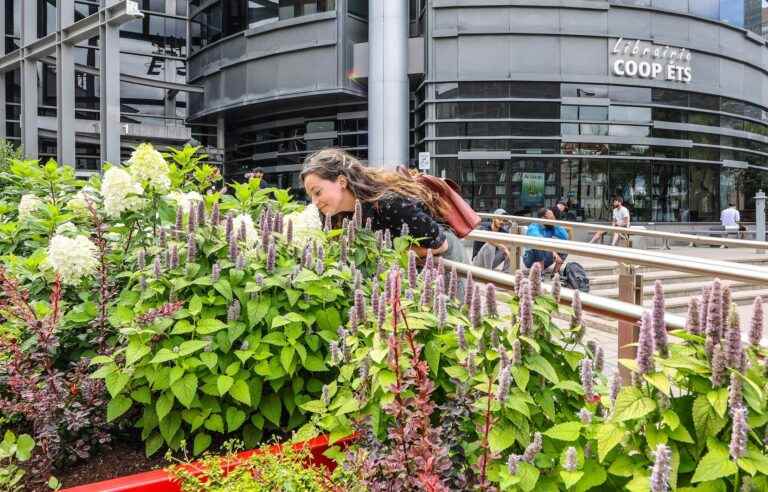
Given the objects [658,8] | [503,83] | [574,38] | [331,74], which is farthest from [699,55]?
[331,74]

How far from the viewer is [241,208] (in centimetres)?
367

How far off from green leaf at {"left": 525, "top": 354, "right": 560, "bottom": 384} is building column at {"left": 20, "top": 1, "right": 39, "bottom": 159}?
49.9 feet

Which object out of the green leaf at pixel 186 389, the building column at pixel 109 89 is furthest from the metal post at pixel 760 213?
the green leaf at pixel 186 389

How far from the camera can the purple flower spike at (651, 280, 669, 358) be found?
4.75ft

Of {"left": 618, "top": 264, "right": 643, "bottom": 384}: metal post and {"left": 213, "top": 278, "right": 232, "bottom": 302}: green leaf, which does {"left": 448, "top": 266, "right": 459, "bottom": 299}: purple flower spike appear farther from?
{"left": 618, "top": 264, "right": 643, "bottom": 384}: metal post

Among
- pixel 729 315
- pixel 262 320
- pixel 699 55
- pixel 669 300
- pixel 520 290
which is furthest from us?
pixel 699 55

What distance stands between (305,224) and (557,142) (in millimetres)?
18212

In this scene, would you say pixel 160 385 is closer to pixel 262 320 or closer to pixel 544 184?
pixel 262 320

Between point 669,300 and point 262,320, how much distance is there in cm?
883

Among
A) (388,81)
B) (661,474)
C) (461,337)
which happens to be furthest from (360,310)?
(388,81)

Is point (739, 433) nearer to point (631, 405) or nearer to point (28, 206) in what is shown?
point (631, 405)

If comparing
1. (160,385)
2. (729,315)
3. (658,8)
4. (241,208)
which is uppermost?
(658,8)

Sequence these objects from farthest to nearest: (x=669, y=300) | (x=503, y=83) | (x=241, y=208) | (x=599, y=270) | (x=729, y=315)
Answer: (x=503, y=83), (x=599, y=270), (x=669, y=300), (x=241, y=208), (x=729, y=315)

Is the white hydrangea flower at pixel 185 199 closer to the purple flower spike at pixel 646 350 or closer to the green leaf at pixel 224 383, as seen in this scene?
the green leaf at pixel 224 383
